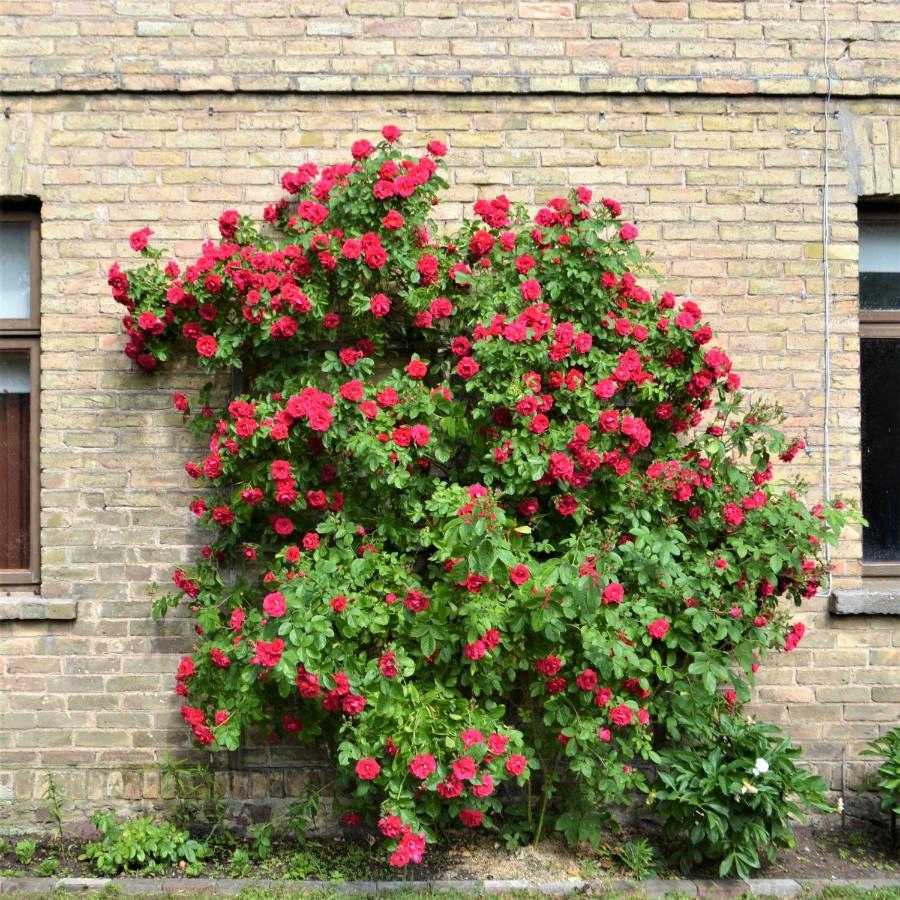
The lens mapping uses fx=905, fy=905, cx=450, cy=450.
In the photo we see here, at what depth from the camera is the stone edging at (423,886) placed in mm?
3846

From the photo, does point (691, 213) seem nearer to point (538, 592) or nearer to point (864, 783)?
point (538, 592)

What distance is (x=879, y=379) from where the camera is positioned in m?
4.73

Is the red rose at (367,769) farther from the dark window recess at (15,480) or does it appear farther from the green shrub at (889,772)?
the green shrub at (889,772)

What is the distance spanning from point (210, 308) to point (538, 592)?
6.56ft

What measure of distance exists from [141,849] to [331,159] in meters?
3.34

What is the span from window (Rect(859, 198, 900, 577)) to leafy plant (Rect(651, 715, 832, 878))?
130 cm

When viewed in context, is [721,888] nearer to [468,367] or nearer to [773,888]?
[773,888]

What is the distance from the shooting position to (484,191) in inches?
177

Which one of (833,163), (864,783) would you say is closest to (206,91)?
(833,163)

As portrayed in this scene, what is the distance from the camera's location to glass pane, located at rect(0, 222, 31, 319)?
459cm

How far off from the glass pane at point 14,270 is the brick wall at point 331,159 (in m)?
0.22

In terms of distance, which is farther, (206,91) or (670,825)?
(206,91)

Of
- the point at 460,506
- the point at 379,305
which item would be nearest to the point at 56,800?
the point at 460,506

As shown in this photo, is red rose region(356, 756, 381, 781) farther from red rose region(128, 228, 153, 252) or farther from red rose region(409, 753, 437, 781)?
red rose region(128, 228, 153, 252)
